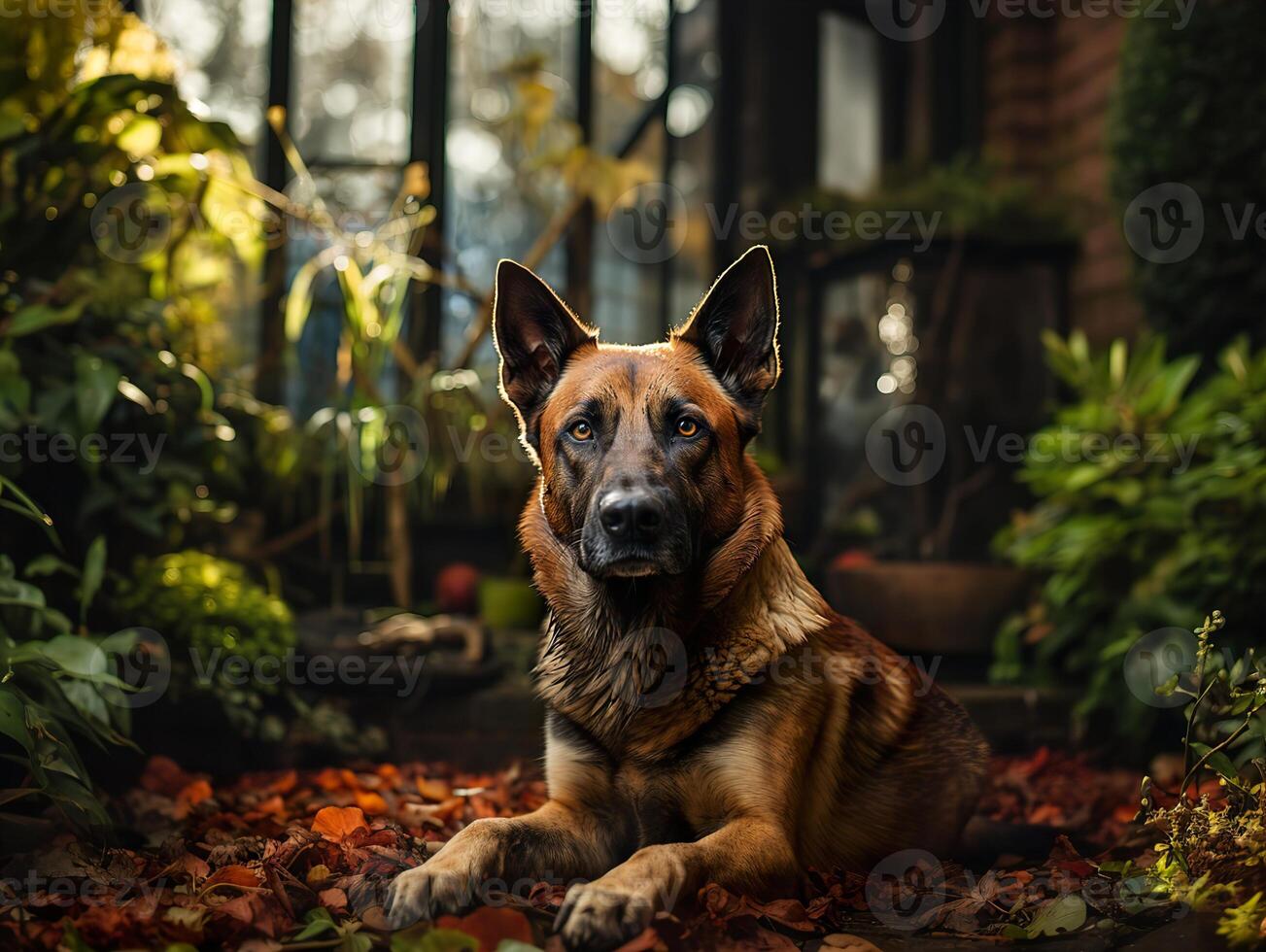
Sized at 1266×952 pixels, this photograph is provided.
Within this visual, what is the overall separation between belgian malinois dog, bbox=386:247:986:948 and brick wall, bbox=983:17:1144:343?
4.47 meters

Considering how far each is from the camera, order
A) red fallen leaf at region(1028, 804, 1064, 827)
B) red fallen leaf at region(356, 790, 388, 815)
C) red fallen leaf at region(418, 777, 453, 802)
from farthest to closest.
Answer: red fallen leaf at region(418, 777, 453, 802), red fallen leaf at region(1028, 804, 1064, 827), red fallen leaf at region(356, 790, 388, 815)

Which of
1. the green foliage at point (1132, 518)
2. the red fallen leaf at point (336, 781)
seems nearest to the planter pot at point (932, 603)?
A: the green foliage at point (1132, 518)

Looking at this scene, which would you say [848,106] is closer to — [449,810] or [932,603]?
[932,603]

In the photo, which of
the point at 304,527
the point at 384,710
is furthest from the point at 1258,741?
the point at 304,527

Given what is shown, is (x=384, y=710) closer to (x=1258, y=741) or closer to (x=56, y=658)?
(x=56, y=658)

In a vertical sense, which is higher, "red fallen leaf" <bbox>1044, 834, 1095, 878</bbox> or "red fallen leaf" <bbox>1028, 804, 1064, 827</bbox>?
"red fallen leaf" <bbox>1044, 834, 1095, 878</bbox>

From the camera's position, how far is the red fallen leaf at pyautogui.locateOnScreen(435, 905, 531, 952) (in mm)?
2021

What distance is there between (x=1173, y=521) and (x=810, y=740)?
7.82 feet

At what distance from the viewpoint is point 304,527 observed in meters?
5.34

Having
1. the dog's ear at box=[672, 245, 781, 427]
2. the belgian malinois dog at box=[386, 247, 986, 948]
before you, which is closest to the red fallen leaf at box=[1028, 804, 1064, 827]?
the belgian malinois dog at box=[386, 247, 986, 948]

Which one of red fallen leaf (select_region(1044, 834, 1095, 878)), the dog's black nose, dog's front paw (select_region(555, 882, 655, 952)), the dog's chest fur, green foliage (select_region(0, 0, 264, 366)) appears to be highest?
green foliage (select_region(0, 0, 264, 366))

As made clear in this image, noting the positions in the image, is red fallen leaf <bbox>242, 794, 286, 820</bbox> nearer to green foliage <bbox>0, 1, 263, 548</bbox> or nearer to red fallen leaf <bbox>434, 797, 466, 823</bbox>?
red fallen leaf <bbox>434, 797, 466, 823</bbox>

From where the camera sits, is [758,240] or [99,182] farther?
[758,240]

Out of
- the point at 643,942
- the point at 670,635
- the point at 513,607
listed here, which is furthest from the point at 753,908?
the point at 513,607
